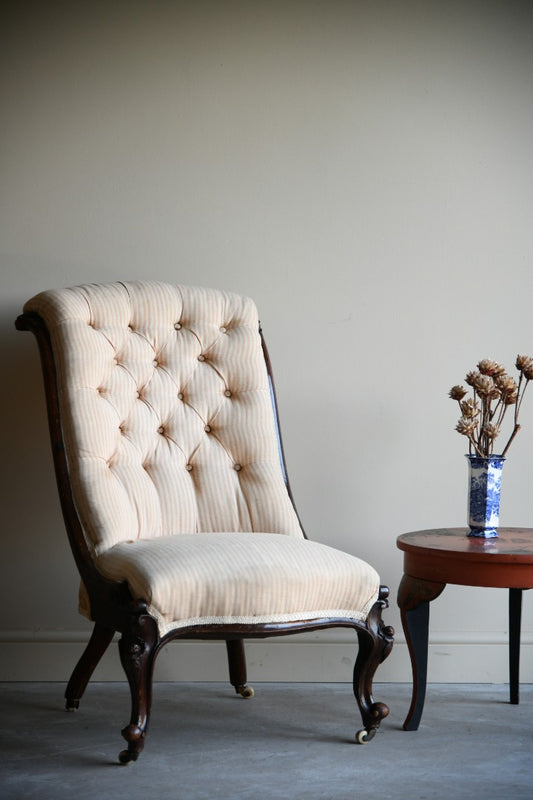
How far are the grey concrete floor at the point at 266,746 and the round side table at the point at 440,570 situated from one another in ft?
0.55

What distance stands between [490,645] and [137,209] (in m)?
1.58

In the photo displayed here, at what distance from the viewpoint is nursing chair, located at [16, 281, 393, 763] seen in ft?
5.24

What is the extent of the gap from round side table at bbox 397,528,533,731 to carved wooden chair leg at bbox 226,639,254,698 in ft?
1.48

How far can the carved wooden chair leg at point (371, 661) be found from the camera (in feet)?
5.82

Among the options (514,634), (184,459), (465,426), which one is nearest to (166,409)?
(184,459)

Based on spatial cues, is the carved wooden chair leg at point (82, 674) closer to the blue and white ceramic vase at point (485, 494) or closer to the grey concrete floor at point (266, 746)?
the grey concrete floor at point (266, 746)

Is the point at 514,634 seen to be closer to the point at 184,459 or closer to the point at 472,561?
the point at 472,561

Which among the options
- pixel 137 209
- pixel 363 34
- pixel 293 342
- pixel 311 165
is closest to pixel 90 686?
pixel 293 342

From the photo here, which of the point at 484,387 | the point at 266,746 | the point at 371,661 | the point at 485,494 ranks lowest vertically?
the point at 266,746

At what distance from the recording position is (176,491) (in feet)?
6.56

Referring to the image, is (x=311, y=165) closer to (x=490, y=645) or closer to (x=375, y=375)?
(x=375, y=375)

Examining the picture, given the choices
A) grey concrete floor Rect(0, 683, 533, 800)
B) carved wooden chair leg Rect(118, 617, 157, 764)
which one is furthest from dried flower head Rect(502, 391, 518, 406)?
carved wooden chair leg Rect(118, 617, 157, 764)

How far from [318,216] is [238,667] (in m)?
1.26

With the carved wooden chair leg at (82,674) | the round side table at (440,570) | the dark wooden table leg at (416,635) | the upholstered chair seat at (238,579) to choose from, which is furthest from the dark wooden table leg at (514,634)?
the carved wooden chair leg at (82,674)
